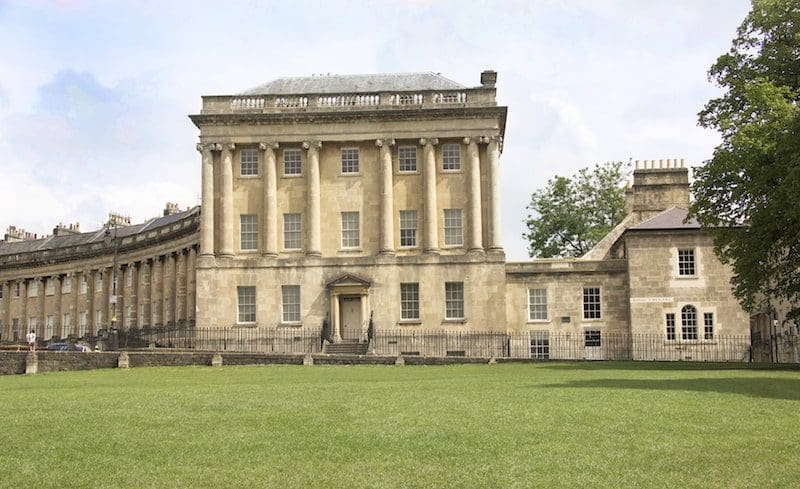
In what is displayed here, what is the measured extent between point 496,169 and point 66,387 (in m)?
29.0

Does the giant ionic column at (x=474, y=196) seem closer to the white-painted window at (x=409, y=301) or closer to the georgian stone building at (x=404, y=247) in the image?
the georgian stone building at (x=404, y=247)

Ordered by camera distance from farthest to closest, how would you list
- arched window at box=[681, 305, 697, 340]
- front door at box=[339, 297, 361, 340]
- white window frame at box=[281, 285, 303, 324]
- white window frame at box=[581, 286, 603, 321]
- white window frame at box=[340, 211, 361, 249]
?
white window frame at box=[340, 211, 361, 249]
front door at box=[339, 297, 361, 340]
white window frame at box=[281, 285, 303, 324]
white window frame at box=[581, 286, 603, 321]
arched window at box=[681, 305, 697, 340]

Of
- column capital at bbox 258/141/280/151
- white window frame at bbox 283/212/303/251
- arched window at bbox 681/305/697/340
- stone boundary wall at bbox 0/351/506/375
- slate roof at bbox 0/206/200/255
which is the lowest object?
stone boundary wall at bbox 0/351/506/375

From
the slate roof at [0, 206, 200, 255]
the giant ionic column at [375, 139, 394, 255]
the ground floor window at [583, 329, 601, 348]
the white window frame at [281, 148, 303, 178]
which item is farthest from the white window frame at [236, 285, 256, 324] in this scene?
the slate roof at [0, 206, 200, 255]

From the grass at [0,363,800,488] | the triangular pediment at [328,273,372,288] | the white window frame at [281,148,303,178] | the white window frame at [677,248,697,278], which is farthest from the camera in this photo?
the white window frame at [281,148,303,178]

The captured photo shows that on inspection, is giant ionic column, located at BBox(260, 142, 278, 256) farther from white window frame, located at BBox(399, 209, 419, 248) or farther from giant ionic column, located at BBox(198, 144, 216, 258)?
white window frame, located at BBox(399, 209, 419, 248)

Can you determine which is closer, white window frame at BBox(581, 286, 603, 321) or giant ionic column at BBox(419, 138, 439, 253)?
white window frame at BBox(581, 286, 603, 321)

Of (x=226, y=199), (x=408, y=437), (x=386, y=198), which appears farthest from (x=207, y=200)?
(x=408, y=437)

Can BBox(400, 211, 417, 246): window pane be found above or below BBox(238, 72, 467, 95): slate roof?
below

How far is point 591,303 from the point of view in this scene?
48.9 meters

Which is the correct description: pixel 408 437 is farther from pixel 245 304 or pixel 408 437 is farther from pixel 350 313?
pixel 245 304

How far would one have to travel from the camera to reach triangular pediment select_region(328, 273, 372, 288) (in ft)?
159

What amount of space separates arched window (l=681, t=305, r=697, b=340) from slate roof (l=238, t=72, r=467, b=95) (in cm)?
1697

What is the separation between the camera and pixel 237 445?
45.9ft
